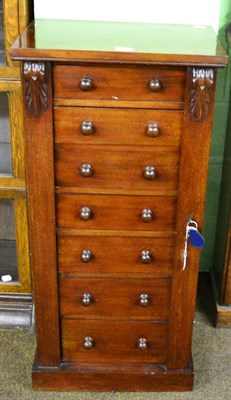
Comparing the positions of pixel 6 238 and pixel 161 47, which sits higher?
pixel 161 47

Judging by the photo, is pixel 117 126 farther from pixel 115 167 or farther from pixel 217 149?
pixel 217 149

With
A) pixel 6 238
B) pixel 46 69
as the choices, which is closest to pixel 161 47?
pixel 46 69

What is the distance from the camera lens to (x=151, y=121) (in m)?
1.60

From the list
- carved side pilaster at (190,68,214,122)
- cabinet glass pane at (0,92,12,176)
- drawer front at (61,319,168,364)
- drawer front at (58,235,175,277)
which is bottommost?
→ drawer front at (61,319,168,364)

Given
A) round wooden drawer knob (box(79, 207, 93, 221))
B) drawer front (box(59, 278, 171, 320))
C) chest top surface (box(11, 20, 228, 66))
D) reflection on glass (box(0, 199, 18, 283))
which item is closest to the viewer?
chest top surface (box(11, 20, 228, 66))

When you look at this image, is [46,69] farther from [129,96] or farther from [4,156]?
[4,156]

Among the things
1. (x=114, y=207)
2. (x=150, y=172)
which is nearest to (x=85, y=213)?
(x=114, y=207)

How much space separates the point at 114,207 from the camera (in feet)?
5.63

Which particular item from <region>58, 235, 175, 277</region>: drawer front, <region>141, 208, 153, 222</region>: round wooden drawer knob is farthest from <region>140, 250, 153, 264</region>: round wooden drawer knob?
<region>141, 208, 153, 222</region>: round wooden drawer knob

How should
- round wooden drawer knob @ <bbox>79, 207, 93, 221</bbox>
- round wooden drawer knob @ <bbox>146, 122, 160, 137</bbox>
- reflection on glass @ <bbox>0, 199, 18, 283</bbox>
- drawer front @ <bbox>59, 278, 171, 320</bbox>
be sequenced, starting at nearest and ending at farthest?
round wooden drawer knob @ <bbox>146, 122, 160, 137</bbox> → round wooden drawer knob @ <bbox>79, 207, 93, 221</bbox> → drawer front @ <bbox>59, 278, 171, 320</bbox> → reflection on glass @ <bbox>0, 199, 18, 283</bbox>

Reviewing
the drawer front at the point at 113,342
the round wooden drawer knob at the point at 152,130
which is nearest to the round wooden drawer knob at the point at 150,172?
the round wooden drawer knob at the point at 152,130

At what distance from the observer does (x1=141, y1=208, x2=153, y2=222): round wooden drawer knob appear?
1.71 meters

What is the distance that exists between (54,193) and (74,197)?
2.5 inches

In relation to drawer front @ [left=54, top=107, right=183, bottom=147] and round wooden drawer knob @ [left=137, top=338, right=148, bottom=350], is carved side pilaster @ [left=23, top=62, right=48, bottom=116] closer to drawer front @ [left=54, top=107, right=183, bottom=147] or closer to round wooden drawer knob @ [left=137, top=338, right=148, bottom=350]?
drawer front @ [left=54, top=107, right=183, bottom=147]
